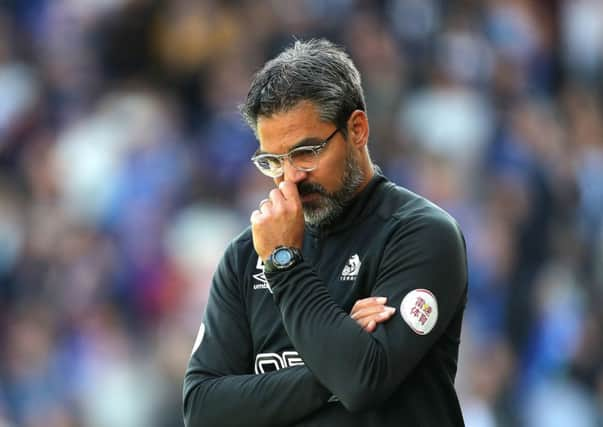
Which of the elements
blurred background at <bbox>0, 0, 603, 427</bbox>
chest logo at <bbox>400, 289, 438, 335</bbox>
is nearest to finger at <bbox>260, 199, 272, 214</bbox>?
chest logo at <bbox>400, 289, 438, 335</bbox>

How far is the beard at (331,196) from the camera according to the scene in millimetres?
3266

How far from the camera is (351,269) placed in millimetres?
3227

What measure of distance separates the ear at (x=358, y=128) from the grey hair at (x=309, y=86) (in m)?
0.02

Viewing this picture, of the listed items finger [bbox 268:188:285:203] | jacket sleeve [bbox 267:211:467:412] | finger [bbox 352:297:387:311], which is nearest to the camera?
jacket sleeve [bbox 267:211:467:412]

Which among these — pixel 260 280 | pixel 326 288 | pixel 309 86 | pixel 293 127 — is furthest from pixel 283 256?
pixel 309 86

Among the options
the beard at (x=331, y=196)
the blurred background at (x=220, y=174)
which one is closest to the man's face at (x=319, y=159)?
the beard at (x=331, y=196)

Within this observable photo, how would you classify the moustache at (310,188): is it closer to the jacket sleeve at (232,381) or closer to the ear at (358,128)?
the ear at (358,128)

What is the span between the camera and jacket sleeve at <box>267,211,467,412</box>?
299 cm

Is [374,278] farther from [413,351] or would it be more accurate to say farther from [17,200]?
[17,200]

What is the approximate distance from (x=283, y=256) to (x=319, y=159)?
0.29 metres

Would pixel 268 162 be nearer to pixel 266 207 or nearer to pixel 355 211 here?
pixel 266 207

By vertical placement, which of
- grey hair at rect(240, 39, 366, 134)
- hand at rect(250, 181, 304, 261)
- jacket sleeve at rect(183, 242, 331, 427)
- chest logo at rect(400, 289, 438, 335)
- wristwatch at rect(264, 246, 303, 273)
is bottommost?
jacket sleeve at rect(183, 242, 331, 427)

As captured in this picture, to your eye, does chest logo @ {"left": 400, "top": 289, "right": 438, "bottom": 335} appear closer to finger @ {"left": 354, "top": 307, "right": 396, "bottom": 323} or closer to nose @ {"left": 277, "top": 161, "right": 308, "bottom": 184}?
finger @ {"left": 354, "top": 307, "right": 396, "bottom": 323}

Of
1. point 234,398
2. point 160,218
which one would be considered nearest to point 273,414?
point 234,398
